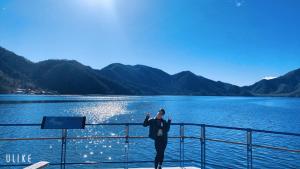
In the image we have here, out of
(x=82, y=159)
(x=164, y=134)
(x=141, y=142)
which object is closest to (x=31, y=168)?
(x=164, y=134)

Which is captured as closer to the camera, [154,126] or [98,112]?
[154,126]

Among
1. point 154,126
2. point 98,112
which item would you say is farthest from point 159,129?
point 98,112

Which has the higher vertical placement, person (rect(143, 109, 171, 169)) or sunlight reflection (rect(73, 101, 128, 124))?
person (rect(143, 109, 171, 169))

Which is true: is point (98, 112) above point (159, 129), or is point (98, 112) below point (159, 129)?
A: below

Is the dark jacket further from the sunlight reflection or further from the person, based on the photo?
the sunlight reflection

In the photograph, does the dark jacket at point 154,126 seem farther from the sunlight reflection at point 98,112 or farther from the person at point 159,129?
the sunlight reflection at point 98,112

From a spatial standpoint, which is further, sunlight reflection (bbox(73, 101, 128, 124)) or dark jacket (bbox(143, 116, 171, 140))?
sunlight reflection (bbox(73, 101, 128, 124))

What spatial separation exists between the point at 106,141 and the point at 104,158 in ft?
24.2

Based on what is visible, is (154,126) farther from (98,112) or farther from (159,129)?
(98,112)

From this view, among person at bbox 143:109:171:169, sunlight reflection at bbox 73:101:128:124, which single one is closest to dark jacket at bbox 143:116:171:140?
person at bbox 143:109:171:169

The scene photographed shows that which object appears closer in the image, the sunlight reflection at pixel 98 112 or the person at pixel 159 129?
A: the person at pixel 159 129

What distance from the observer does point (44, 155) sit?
2586 centimetres

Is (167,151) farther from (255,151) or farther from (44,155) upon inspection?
(44,155)

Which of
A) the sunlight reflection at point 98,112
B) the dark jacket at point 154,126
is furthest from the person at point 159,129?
the sunlight reflection at point 98,112
